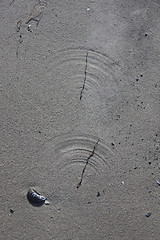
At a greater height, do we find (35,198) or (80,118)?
(80,118)

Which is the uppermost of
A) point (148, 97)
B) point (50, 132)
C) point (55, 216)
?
point (148, 97)

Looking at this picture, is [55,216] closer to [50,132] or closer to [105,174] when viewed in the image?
[105,174]

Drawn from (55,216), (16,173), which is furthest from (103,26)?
(55,216)

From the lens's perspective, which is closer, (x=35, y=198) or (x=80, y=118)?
(x=35, y=198)

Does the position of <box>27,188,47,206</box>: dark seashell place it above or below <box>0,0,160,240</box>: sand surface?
below
